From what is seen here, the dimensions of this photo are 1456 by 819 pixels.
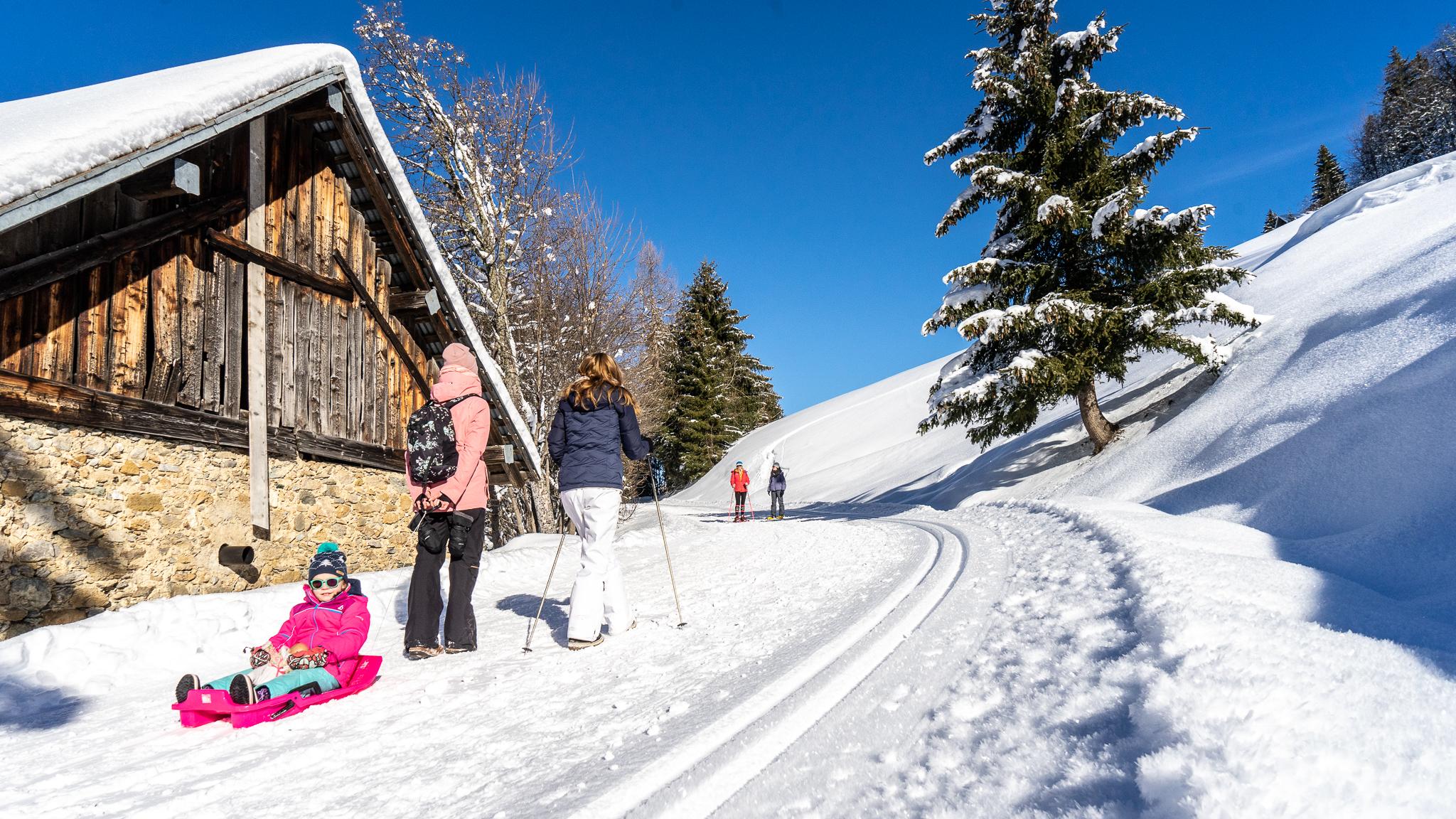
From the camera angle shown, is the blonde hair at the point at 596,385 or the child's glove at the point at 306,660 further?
the blonde hair at the point at 596,385

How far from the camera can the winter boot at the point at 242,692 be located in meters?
3.67

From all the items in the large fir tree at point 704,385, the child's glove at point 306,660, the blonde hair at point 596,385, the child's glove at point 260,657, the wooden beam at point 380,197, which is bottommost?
the child's glove at point 306,660

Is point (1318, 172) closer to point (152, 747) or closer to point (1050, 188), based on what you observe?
point (1050, 188)

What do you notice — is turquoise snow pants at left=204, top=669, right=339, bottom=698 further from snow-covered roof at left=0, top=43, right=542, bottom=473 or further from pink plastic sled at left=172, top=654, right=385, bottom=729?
snow-covered roof at left=0, top=43, right=542, bottom=473

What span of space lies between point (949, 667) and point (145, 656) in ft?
19.7

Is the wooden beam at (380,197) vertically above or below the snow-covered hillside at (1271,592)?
above

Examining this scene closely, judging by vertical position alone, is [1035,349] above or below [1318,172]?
below

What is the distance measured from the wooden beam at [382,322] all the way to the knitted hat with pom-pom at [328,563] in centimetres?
628

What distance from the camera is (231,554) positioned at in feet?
23.5

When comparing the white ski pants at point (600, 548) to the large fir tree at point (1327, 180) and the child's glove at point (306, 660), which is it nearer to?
the child's glove at point (306, 660)

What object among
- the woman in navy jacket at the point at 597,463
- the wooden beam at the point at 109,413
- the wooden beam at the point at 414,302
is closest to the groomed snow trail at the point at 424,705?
the woman in navy jacket at the point at 597,463

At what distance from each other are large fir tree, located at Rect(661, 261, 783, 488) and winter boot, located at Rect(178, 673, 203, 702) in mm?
32709

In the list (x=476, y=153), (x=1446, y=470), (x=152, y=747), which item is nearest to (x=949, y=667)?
(x=152, y=747)

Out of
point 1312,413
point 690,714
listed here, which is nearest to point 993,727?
point 690,714
